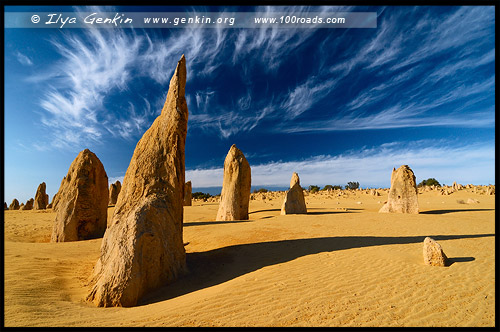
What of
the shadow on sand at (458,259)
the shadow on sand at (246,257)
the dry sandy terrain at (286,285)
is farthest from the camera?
the shadow on sand at (458,259)

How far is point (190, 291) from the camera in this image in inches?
199

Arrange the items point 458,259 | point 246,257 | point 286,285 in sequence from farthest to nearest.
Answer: point 246,257 → point 458,259 → point 286,285

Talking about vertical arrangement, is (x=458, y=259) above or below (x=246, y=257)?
above

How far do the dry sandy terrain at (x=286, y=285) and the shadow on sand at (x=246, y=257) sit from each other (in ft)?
0.09

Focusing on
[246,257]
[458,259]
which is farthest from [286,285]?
[458,259]

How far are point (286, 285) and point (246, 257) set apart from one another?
2.57m

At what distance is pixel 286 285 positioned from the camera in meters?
4.75

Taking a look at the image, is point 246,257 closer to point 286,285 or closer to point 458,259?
point 286,285

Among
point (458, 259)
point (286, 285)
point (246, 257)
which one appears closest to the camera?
point (286, 285)

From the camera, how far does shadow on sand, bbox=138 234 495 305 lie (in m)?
5.36

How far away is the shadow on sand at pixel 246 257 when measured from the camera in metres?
5.36

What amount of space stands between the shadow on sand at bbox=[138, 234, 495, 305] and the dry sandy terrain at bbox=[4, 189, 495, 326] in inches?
1.1

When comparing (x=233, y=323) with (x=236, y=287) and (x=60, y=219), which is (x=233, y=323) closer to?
(x=236, y=287)

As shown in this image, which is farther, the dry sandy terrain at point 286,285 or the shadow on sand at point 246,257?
the shadow on sand at point 246,257
